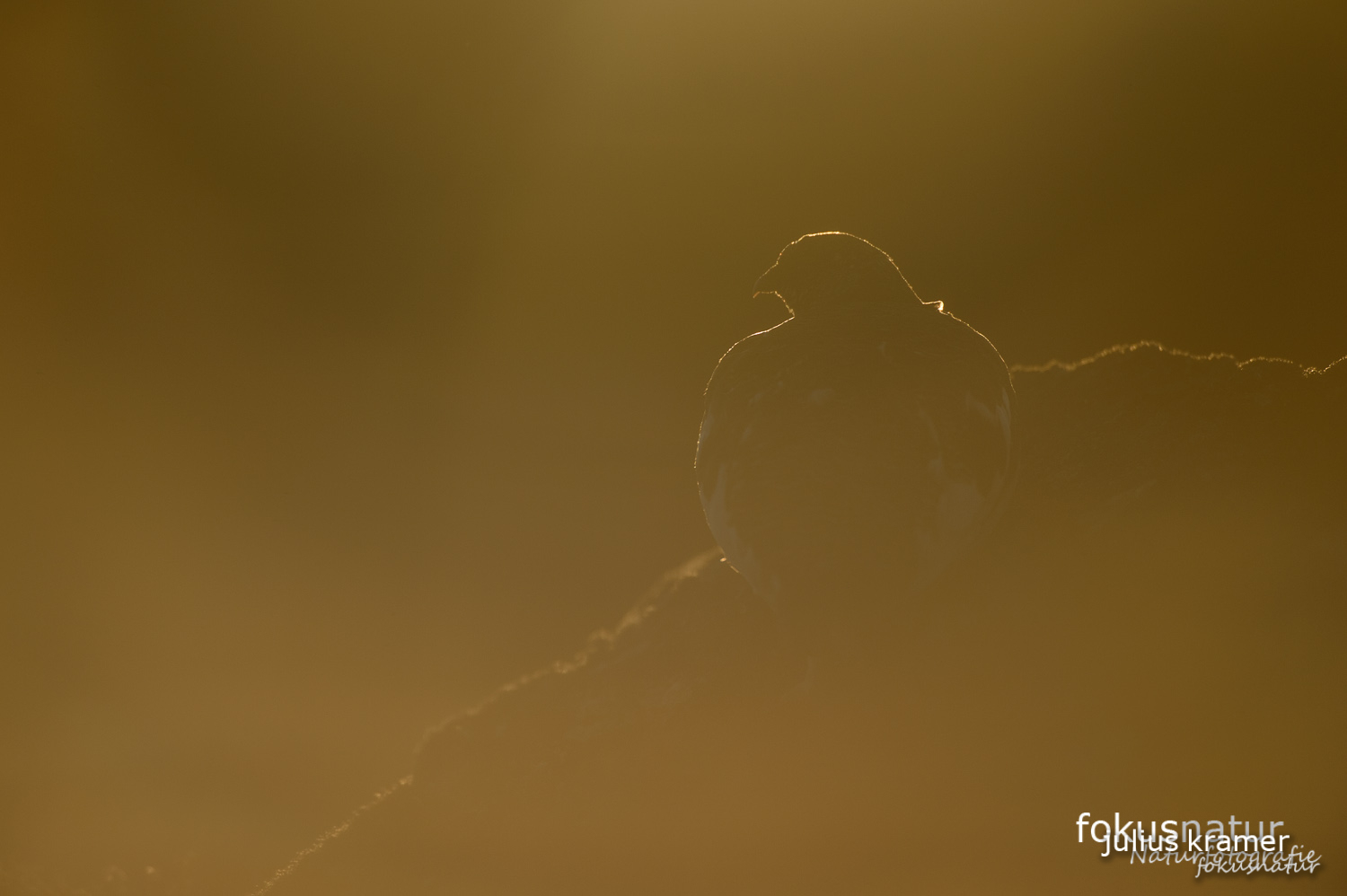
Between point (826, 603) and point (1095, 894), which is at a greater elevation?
point (826, 603)

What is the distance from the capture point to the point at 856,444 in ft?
3.79

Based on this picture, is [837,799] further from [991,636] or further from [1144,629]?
[1144,629]

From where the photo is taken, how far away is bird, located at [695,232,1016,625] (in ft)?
3.77

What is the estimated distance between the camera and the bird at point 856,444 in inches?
45.2

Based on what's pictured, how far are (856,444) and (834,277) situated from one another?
333mm

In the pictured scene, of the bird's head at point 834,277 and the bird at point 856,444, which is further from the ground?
the bird's head at point 834,277

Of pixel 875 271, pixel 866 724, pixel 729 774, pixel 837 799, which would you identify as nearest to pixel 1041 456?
pixel 875 271

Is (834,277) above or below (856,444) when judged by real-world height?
above

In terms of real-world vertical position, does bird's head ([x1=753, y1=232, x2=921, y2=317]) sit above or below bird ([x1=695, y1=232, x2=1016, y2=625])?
above

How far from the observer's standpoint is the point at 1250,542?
4.10 feet

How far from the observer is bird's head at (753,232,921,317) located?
48.8 inches

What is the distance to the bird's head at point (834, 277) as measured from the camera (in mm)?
1239

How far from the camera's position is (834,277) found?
1.26 metres

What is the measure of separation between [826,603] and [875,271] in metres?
0.63
